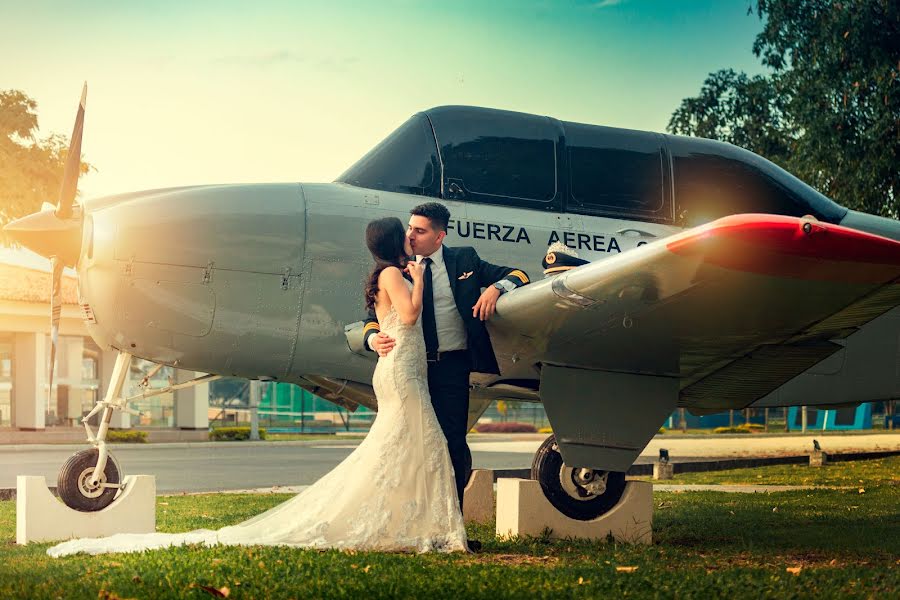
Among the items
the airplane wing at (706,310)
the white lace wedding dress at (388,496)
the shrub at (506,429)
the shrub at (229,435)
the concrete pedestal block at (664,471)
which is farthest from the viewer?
the shrub at (506,429)

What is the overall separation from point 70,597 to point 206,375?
3638mm

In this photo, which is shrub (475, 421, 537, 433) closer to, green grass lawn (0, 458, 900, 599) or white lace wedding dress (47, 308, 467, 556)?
green grass lawn (0, 458, 900, 599)

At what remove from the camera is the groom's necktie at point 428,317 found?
282 inches

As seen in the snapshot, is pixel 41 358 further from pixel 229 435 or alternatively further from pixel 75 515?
pixel 75 515

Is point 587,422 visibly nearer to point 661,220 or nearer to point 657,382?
point 657,382

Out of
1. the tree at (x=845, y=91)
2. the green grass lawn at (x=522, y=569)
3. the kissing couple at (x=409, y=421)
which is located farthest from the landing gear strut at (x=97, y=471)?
the tree at (x=845, y=91)

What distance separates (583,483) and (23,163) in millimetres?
36618

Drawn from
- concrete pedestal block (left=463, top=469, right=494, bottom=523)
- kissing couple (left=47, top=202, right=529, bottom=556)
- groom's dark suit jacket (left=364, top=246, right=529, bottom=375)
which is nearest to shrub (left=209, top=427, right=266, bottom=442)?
concrete pedestal block (left=463, top=469, right=494, bottom=523)

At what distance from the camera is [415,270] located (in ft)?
23.2

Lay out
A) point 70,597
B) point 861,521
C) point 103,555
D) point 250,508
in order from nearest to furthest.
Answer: point 70,597, point 103,555, point 861,521, point 250,508

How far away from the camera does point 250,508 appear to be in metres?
11.8

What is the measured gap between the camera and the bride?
673 centimetres

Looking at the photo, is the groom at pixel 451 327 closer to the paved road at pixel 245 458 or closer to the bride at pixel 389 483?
the bride at pixel 389 483

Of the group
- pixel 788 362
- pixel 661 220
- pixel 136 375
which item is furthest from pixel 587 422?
pixel 136 375
